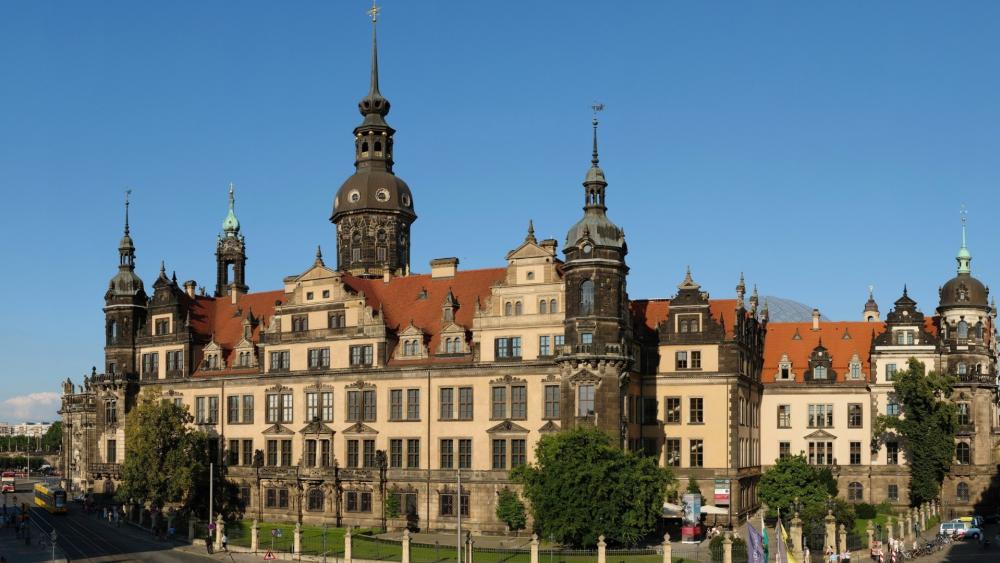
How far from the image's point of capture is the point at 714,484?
87812 mm

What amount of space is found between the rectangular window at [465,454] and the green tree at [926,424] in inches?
1485

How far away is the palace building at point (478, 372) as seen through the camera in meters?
82.8

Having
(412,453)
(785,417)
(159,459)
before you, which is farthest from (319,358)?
(785,417)

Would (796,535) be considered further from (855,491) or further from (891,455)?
(891,455)

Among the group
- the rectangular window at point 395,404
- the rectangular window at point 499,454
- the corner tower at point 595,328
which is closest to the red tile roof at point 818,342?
the corner tower at point 595,328

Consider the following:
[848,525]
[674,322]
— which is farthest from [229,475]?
[848,525]

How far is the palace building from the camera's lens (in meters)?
82.8

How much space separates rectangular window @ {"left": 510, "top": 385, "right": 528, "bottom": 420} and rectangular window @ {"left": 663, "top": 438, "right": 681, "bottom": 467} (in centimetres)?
1256

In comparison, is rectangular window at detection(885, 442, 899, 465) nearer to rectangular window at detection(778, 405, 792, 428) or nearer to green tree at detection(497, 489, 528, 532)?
rectangular window at detection(778, 405, 792, 428)

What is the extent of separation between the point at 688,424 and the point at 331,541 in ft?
92.0

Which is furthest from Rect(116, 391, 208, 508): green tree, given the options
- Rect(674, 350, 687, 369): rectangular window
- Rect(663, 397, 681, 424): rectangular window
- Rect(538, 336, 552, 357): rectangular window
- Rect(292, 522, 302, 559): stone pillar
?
Rect(674, 350, 687, 369): rectangular window

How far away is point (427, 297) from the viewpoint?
304 ft

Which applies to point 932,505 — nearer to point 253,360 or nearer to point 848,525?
point 848,525

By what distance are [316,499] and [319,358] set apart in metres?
10.8
